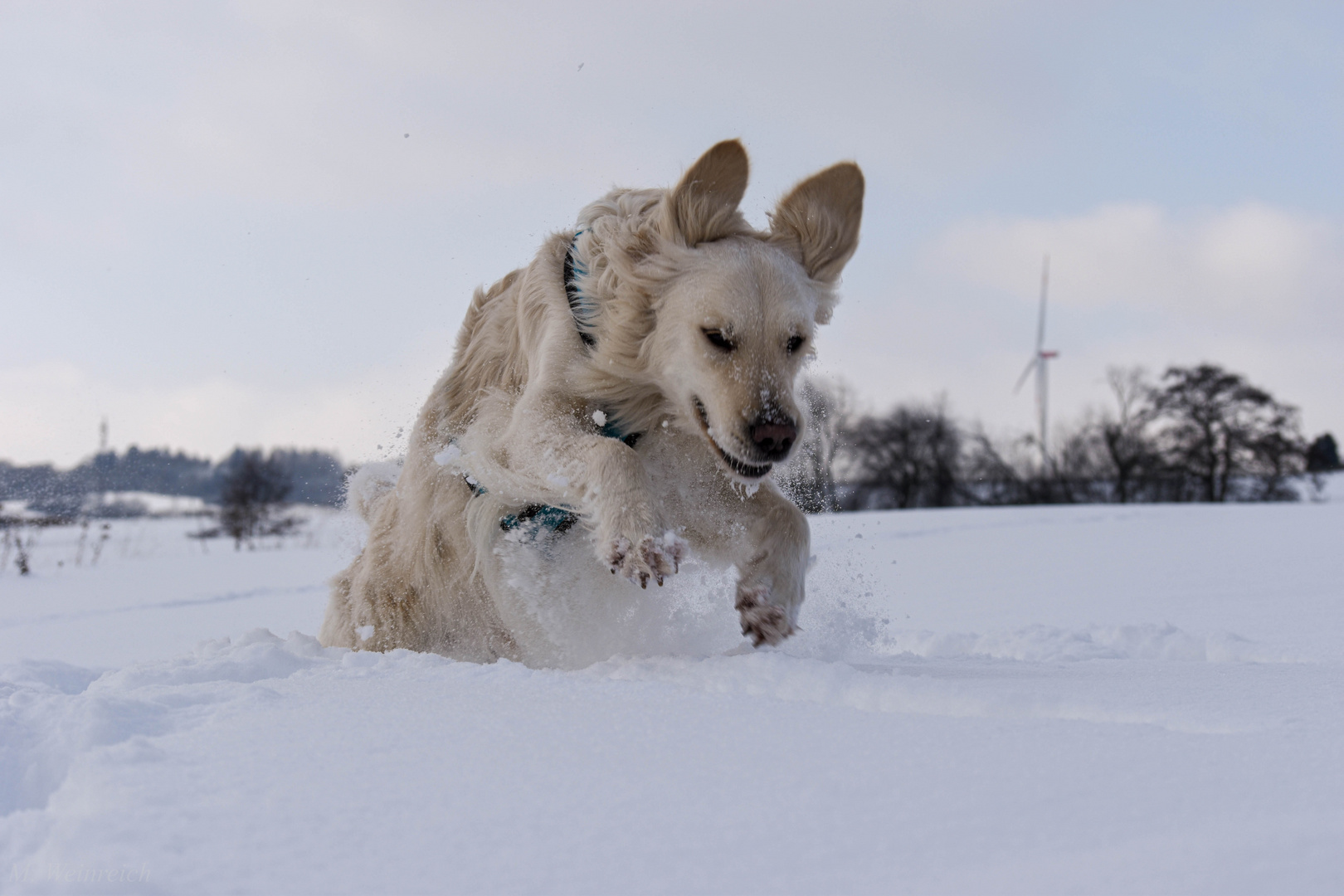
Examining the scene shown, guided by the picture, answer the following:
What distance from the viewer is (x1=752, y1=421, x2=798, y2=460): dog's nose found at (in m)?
2.48

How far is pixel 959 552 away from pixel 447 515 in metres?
7.08

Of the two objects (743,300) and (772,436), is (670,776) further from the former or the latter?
(743,300)

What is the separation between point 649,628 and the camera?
9.64 ft

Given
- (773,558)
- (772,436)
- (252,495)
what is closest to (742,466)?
(772,436)

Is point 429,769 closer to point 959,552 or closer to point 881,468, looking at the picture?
point 959,552

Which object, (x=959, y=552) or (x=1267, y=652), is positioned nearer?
(x=1267, y=652)

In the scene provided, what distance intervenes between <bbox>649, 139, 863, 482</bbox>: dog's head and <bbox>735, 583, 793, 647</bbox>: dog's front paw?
352 mm

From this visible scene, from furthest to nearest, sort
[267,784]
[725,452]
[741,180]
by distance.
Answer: [741,180] → [725,452] → [267,784]

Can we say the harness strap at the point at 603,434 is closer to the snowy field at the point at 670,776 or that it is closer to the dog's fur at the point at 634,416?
the dog's fur at the point at 634,416

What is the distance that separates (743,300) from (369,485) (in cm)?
207

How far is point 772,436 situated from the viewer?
2.48 metres

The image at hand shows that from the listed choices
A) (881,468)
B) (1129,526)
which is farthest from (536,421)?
(881,468)

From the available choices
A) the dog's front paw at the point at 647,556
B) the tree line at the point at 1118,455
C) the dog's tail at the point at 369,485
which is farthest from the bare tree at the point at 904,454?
the dog's front paw at the point at 647,556

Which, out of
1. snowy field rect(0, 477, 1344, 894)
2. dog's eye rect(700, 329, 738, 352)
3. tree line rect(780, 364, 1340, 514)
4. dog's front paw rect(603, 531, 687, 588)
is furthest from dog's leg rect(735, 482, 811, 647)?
tree line rect(780, 364, 1340, 514)
